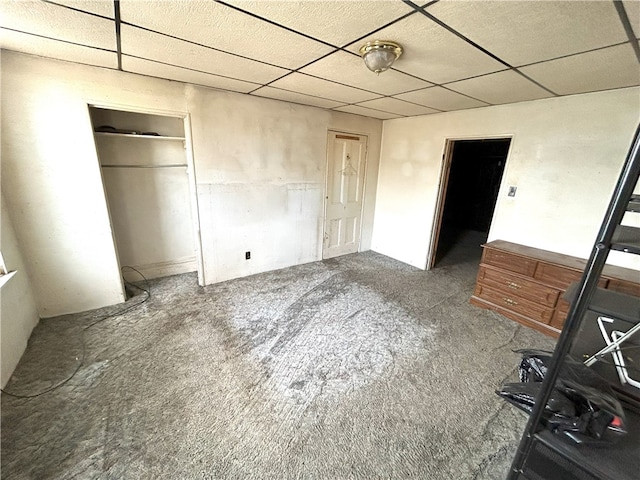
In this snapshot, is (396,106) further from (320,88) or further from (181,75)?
(181,75)

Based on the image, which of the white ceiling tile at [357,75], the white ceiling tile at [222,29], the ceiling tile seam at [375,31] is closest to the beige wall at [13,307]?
the white ceiling tile at [222,29]

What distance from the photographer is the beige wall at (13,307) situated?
1817 millimetres

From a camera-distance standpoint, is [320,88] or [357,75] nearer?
[357,75]

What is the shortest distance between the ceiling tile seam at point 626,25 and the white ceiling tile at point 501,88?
0.62 m

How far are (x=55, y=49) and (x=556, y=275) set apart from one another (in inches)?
178

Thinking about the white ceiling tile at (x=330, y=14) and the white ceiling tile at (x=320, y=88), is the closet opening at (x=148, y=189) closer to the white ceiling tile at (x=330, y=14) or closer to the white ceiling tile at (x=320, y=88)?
the white ceiling tile at (x=320, y=88)

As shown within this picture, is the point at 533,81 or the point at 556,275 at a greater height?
the point at 533,81

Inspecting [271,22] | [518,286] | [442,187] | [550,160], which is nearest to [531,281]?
[518,286]

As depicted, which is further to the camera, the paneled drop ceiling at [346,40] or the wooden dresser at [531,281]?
the wooden dresser at [531,281]

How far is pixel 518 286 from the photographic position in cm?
271

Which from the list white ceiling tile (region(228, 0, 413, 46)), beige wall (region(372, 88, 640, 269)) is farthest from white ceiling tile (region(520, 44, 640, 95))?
white ceiling tile (region(228, 0, 413, 46))

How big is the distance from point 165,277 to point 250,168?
6.06 feet

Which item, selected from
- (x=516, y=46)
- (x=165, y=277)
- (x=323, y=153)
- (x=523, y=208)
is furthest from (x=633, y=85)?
(x=165, y=277)

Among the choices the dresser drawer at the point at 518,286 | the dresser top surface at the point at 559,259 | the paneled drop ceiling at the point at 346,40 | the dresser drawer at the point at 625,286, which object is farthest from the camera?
the dresser drawer at the point at 518,286
